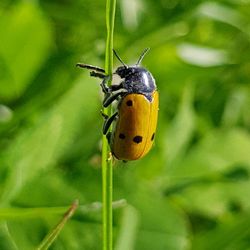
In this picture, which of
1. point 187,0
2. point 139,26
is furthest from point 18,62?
point 187,0

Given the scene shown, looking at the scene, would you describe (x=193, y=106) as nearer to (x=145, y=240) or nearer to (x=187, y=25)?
(x=187, y=25)

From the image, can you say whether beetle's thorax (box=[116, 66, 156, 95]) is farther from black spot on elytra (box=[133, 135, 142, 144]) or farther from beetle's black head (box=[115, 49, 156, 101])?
black spot on elytra (box=[133, 135, 142, 144])

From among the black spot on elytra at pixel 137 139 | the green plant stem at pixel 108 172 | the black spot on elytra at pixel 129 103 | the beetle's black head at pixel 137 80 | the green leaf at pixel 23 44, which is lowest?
the green plant stem at pixel 108 172

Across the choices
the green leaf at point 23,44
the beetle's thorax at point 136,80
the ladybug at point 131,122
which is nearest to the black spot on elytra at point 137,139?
the ladybug at point 131,122

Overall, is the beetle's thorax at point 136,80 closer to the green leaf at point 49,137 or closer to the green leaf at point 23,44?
the green leaf at point 49,137

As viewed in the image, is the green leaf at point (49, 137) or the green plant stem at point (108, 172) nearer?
the green plant stem at point (108, 172)

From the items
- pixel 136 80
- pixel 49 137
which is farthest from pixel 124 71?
pixel 49 137
